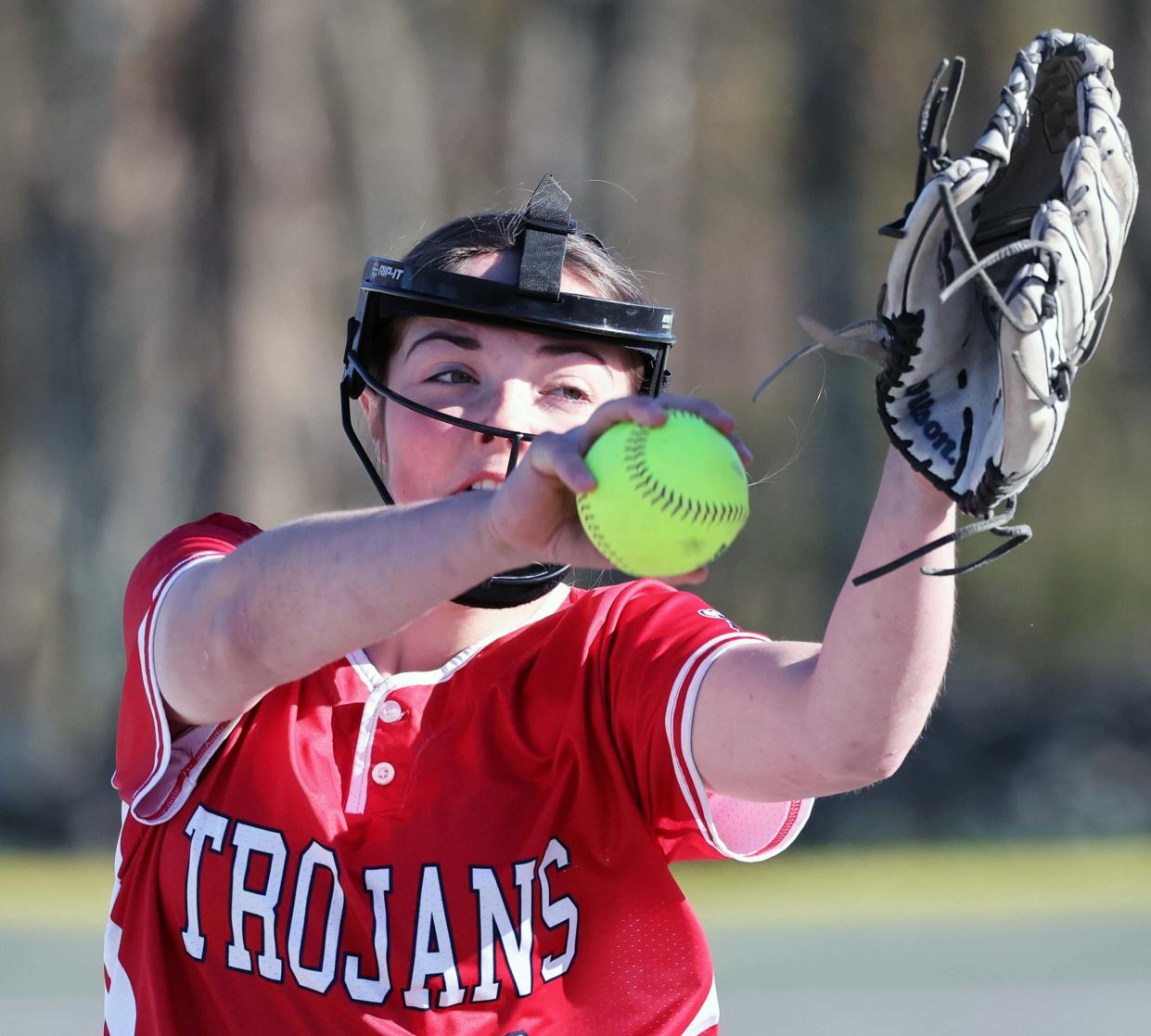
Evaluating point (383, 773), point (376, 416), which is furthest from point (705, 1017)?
point (376, 416)

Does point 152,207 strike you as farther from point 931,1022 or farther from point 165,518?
point 931,1022

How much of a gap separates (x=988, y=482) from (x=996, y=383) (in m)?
0.14

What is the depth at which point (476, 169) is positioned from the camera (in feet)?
22.1

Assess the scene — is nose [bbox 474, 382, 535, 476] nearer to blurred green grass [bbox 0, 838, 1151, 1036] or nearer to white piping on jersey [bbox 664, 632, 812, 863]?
white piping on jersey [bbox 664, 632, 812, 863]

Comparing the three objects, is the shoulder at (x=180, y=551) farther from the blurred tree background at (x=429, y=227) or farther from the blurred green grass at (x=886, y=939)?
the blurred tree background at (x=429, y=227)

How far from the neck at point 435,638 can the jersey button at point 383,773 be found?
172 millimetres

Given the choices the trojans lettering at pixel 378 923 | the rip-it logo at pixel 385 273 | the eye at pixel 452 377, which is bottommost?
the trojans lettering at pixel 378 923

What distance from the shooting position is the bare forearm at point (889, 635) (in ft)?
5.32

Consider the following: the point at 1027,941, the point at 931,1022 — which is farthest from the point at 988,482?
the point at 1027,941

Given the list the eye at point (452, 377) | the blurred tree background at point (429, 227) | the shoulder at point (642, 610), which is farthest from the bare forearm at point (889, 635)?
the blurred tree background at point (429, 227)

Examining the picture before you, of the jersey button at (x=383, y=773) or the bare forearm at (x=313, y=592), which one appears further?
the jersey button at (x=383, y=773)

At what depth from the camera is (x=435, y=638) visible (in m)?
2.12

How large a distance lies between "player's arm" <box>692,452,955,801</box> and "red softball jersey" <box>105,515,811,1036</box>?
69mm

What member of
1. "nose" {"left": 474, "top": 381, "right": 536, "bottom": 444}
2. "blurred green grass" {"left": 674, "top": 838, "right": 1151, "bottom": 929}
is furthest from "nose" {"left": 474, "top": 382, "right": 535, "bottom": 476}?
"blurred green grass" {"left": 674, "top": 838, "right": 1151, "bottom": 929}
